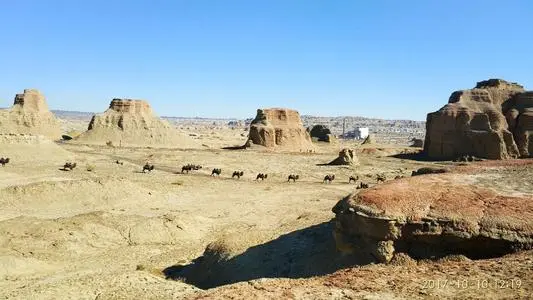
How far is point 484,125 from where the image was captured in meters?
54.5

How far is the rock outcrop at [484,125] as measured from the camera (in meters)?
53.8

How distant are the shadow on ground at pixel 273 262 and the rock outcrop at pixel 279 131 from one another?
4904 cm

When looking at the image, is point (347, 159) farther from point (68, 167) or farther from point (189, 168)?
point (68, 167)

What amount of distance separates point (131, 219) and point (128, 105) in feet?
183

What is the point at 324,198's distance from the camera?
30.7 metres

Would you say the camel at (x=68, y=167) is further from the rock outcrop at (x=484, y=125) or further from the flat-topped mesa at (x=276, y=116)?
the rock outcrop at (x=484, y=125)

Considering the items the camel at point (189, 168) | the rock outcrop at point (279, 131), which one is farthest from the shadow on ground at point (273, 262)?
the rock outcrop at point (279, 131)

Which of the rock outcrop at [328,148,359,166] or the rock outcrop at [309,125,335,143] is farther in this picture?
the rock outcrop at [309,125,335,143]

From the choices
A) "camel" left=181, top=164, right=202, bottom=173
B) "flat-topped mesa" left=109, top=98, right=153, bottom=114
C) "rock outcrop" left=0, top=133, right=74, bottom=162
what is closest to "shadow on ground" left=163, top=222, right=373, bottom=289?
"camel" left=181, top=164, right=202, bottom=173

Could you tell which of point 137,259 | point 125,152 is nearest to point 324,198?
point 137,259

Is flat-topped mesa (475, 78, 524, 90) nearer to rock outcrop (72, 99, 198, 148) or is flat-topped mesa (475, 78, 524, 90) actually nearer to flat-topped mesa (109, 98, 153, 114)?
rock outcrop (72, 99, 198, 148)

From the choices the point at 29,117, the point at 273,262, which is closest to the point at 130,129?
the point at 29,117

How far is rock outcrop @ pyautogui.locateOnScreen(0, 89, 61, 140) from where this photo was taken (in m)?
67.4

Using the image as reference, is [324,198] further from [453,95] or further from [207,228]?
[453,95]
